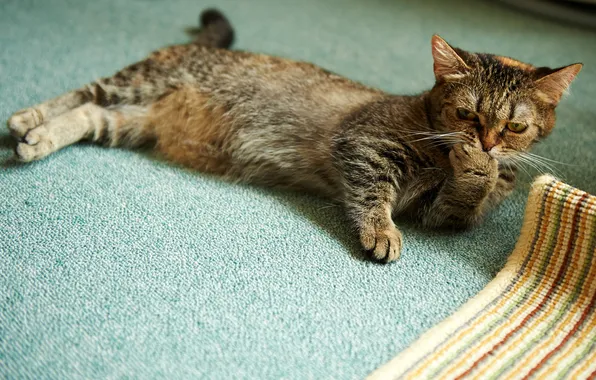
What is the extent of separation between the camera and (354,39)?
2.49 meters

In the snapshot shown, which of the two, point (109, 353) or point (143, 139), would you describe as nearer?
point (109, 353)

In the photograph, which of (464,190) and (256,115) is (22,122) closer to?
(256,115)

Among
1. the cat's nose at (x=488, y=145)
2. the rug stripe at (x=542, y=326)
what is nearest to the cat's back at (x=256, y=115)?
the cat's nose at (x=488, y=145)

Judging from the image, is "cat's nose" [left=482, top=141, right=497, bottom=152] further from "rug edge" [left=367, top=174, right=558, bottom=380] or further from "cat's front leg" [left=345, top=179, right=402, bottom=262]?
"cat's front leg" [left=345, top=179, right=402, bottom=262]

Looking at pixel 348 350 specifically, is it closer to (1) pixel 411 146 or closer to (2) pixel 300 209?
(2) pixel 300 209

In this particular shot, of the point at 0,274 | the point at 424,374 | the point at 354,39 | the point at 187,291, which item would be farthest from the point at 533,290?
the point at 354,39

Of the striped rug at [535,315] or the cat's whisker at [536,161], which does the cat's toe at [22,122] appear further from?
the cat's whisker at [536,161]

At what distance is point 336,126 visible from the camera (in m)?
1.51

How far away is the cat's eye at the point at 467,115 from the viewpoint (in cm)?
131

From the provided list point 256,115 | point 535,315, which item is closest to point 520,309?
point 535,315

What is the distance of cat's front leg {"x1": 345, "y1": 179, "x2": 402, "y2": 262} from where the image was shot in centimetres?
123

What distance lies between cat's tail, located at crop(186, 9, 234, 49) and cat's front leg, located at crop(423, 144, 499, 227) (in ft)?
3.63

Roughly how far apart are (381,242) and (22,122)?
3.63 ft

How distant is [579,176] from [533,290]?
0.66 metres
